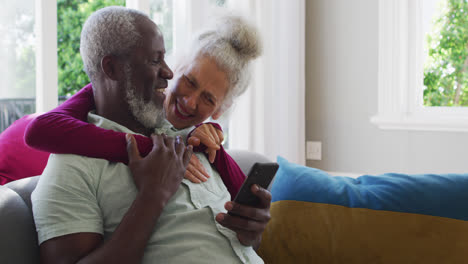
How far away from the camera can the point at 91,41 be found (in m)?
1.14

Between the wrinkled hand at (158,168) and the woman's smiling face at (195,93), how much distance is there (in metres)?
0.33

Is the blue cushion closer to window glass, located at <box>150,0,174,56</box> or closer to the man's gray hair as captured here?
the man's gray hair

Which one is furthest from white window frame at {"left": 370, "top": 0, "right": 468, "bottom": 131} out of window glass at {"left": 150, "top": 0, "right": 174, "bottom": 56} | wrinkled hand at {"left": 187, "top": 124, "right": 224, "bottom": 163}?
wrinkled hand at {"left": 187, "top": 124, "right": 224, "bottom": 163}

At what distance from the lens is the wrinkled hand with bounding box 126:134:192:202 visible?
1.01m

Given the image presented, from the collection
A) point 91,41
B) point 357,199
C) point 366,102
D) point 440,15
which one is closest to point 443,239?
point 357,199

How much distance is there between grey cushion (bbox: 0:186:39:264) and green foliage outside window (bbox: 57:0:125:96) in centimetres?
422

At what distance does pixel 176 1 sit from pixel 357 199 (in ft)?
4.52

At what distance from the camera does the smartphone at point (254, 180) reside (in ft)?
3.54

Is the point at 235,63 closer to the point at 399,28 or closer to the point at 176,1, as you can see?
the point at 176,1

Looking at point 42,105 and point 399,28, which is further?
point 399,28

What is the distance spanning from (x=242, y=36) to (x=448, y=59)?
→ 165cm

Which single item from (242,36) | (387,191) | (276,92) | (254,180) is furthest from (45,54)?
(276,92)

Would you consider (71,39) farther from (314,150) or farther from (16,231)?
(16,231)

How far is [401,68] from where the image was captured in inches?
104
